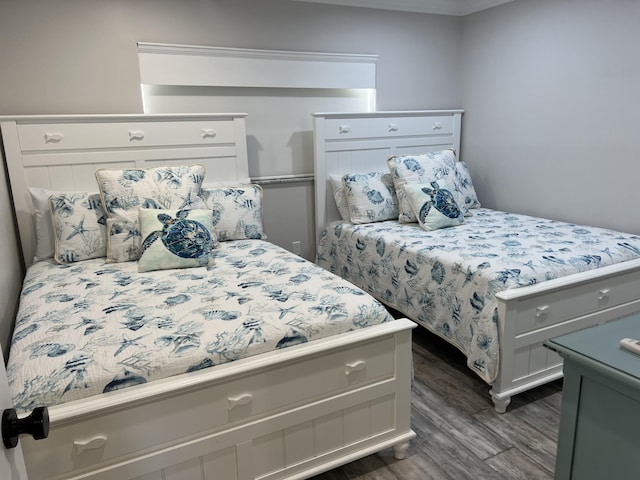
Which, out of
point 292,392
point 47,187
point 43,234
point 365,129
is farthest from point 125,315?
point 365,129

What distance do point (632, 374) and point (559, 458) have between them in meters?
0.38

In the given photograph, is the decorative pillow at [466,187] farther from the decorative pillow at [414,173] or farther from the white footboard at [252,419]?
the white footboard at [252,419]

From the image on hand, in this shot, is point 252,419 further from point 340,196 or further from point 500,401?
point 340,196

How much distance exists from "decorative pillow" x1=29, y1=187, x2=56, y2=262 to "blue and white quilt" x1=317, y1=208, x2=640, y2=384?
5.80 ft

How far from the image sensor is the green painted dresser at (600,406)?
109cm

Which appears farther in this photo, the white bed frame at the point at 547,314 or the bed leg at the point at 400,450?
the white bed frame at the point at 547,314

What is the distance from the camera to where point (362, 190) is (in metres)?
3.24

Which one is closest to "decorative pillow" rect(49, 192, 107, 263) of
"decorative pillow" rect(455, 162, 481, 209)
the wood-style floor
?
the wood-style floor

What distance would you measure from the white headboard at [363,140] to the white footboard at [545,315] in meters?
1.72

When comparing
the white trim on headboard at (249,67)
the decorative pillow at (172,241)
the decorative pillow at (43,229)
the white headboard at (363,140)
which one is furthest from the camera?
the white headboard at (363,140)

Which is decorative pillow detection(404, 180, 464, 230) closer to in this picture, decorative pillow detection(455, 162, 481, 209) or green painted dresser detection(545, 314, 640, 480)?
decorative pillow detection(455, 162, 481, 209)

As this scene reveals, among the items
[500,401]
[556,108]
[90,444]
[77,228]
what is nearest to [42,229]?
[77,228]

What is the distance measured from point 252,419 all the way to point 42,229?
1.71 m

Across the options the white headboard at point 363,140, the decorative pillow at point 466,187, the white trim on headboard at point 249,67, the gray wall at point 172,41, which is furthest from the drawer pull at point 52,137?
the decorative pillow at point 466,187
